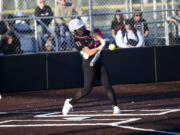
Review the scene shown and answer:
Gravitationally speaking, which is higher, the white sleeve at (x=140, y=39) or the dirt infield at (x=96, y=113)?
the white sleeve at (x=140, y=39)

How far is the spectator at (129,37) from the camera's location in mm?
16122

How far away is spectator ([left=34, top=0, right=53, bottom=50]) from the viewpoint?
1530 centimetres

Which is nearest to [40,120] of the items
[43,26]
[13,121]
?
[13,121]

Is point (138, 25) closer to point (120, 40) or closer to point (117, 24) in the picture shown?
point (117, 24)

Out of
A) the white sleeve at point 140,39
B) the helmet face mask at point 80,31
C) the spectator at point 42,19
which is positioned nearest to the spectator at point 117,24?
the white sleeve at point 140,39

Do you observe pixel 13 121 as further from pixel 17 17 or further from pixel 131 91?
pixel 17 17

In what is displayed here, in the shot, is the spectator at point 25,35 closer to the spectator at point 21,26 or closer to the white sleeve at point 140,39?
the spectator at point 21,26

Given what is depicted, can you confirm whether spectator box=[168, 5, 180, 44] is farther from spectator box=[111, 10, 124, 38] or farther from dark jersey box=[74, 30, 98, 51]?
dark jersey box=[74, 30, 98, 51]

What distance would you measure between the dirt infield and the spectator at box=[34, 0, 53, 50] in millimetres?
1603

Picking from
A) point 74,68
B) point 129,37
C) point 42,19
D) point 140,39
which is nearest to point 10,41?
point 42,19

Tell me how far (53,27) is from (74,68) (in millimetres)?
1397

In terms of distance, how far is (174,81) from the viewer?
1628cm

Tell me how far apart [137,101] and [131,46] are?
4.42 meters

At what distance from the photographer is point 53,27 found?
15.4m
